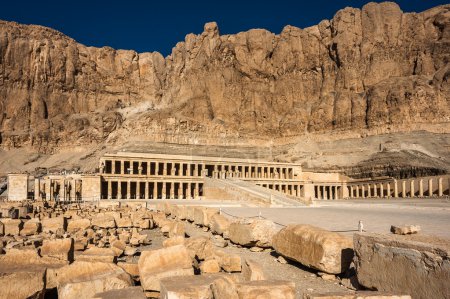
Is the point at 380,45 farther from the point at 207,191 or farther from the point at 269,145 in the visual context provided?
the point at 207,191

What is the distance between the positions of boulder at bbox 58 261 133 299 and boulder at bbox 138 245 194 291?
1.33ft

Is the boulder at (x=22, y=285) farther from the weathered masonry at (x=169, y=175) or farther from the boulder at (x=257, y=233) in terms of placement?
the weathered masonry at (x=169, y=175)

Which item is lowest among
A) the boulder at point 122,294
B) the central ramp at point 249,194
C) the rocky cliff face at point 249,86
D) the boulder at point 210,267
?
the central ramp at point 249,194

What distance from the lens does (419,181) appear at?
210ft

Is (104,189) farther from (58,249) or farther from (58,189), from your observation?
(58,249)

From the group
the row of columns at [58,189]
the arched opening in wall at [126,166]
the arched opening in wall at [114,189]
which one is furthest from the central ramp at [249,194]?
the row of columns at [58,189]

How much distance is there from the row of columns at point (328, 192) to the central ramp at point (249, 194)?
3042cm

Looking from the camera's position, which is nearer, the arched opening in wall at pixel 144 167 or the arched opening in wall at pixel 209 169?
the arched opening in wall at pixel 144 167

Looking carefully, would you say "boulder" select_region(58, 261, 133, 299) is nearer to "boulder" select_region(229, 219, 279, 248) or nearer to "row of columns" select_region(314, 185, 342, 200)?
"boulder" select_region(229, 219, 279, 248)

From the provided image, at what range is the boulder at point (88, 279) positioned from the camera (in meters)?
7.14

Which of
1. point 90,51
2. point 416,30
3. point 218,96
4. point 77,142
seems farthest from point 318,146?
point 90,51

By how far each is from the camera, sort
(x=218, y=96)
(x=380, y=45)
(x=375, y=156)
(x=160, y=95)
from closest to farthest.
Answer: (x=375, y=156)
(x=380, y=45)
(x=218, y=96)
(x=160, y=95)

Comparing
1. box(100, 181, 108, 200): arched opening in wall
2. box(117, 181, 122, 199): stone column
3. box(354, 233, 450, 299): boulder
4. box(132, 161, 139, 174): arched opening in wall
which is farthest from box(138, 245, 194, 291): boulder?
box(132, 161, 139, 174): arched opening in wall

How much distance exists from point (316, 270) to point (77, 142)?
11214cm
